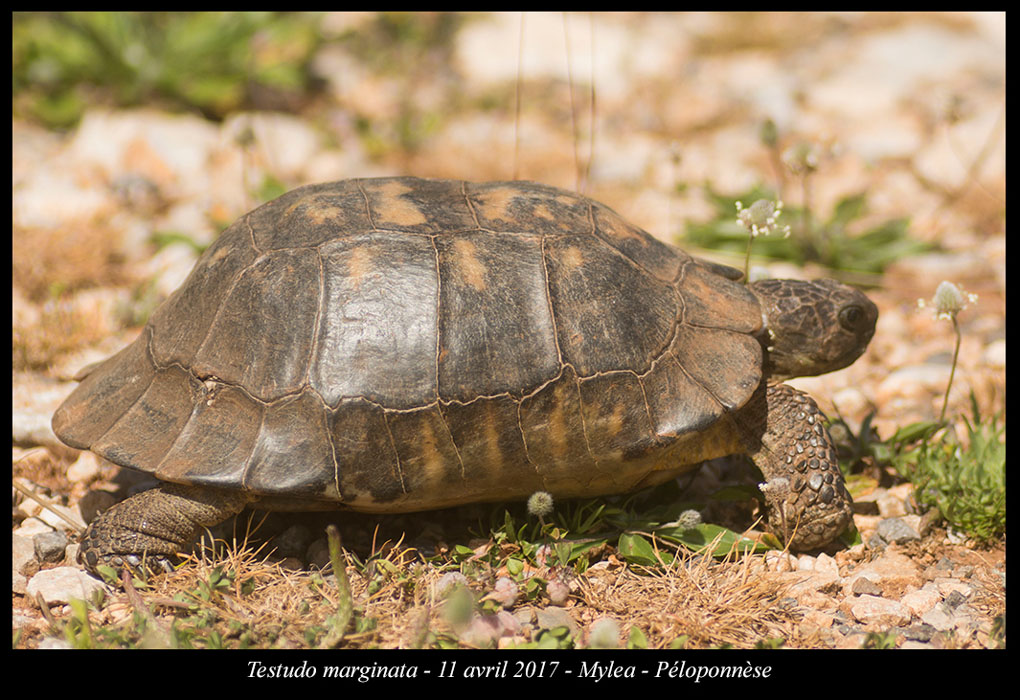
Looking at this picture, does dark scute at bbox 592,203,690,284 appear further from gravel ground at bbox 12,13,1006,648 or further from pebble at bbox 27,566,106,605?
pebble at bbox 27,566,106,605

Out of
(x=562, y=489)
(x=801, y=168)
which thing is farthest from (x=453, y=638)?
(x=801, y=168)

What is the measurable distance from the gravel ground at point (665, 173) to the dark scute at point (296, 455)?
0.99m

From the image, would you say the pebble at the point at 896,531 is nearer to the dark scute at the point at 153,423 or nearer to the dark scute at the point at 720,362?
the dark scute at the point at 720,362

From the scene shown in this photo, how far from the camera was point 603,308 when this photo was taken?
3863 mm

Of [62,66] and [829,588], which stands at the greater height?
[62,66]

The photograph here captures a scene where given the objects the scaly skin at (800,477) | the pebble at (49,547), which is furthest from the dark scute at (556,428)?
the pebble at (49,547)

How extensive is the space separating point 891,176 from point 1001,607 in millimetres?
5517

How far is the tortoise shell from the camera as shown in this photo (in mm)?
3631

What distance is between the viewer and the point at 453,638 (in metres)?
3.45

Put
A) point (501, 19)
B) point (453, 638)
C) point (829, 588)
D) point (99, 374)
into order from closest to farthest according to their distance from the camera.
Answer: point (453, 638) < point (829, 588) < point (99, 374) < point (501, 19)

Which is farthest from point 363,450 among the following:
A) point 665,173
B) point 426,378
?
point 665,173

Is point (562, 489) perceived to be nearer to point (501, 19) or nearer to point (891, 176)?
point (891, 176)

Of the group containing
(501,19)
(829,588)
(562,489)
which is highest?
(501,19)

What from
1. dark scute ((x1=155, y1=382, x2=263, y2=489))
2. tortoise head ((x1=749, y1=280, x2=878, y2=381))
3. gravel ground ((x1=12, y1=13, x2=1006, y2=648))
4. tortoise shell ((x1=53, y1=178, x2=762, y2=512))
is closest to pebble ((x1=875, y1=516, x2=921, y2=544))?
gravel ground ((x1=12, y1=13, x2=1006, y2=648))
